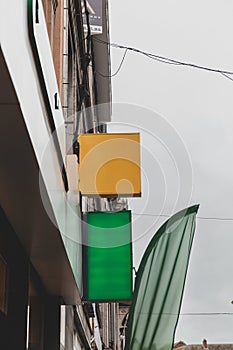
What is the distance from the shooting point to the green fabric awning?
686 centimetres

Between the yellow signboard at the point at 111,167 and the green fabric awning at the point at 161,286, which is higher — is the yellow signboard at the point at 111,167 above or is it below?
above

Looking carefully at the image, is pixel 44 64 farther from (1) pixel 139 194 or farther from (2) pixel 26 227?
(1) pixel 139 194

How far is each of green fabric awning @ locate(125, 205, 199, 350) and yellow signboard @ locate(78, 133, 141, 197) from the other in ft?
3.72

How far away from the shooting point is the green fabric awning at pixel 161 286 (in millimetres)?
6855

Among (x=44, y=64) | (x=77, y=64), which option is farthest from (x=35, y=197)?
(x=77, y=64)

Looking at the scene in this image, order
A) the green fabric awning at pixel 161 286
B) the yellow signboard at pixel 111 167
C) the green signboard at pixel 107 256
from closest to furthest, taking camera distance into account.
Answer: the green fabric awning at pixel 161 286
the yellow signboard at pixel 111 167
the green signboard at pixel 107 256

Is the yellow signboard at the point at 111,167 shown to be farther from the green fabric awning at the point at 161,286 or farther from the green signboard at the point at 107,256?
the green fabric awning at the point at 161,286

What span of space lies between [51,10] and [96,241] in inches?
120

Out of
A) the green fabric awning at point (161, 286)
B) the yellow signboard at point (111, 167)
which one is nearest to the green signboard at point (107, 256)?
the yellow signboard at point (111, 167)

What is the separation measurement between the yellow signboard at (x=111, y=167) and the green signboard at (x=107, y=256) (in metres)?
0.40

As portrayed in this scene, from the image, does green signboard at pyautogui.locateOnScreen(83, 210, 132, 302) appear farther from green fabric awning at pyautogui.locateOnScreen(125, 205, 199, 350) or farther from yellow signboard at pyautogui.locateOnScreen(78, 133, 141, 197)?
green fabric awning at pyautogui.locateOnScreen(125, 205, 199, 350)

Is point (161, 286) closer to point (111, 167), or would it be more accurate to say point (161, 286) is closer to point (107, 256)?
point (107, 256)

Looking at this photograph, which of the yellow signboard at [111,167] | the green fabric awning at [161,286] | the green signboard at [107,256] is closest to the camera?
the green fabric awning at [161,286]

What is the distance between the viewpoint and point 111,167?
8430 mm
